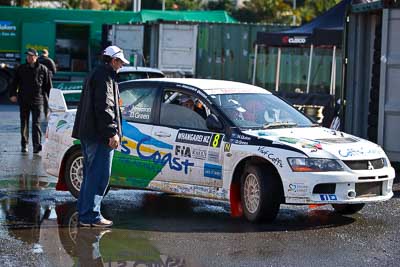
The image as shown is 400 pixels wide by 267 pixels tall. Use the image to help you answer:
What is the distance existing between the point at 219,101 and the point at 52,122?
231 centimetres

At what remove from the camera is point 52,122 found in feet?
35.3

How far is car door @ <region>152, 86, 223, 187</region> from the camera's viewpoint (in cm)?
940

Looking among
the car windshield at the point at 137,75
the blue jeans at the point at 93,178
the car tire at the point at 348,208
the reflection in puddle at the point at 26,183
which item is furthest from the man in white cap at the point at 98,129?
the car windshield at the point at 137,75

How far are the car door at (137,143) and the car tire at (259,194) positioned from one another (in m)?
1.07

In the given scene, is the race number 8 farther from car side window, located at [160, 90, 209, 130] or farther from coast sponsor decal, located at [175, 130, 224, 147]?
car side window, located at [160, 90, 209, 130]

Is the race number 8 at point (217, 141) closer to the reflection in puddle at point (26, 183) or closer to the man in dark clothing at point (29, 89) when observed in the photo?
the reflection in puddle at point (26, 183)

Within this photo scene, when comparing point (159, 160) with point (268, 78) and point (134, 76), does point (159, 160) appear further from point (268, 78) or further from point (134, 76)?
point (268, 78)

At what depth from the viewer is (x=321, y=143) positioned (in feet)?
29.8

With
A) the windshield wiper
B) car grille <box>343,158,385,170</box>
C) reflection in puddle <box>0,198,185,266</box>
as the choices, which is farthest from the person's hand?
car grille <box>343,158,385,170</box>

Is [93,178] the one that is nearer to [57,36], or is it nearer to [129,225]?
[129,225]

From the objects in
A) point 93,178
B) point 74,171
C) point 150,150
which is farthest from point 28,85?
point 93,178

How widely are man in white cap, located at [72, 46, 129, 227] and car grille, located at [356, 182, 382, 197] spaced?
250cm

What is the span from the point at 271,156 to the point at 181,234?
1.21 meters

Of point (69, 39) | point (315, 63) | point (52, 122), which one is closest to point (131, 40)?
point (69, 39)
